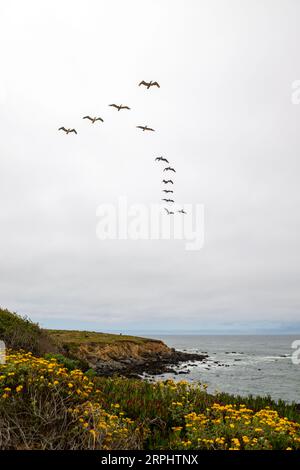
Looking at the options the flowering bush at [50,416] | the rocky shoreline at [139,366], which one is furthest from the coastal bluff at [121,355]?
the flowering bush at [50,416]

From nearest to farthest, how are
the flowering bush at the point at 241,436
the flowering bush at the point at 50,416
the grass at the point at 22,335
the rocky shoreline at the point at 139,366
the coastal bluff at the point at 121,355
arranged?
the flowering bush at the point at 50,416, the flowering bush at the point at 241,436, the grass at the point at 22,335, the rocky shoreline at the point at 139,366, the coastal bluff at the point at 121,355

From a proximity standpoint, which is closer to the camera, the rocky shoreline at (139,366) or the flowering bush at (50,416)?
the flowering bush at (50,416)

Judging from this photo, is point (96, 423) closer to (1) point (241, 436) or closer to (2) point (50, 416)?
(2) point (50, 416)

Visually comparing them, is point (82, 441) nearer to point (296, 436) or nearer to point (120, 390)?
point (296, 436)

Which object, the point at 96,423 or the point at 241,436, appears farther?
the point at 241,436

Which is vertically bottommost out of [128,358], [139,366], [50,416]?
[139,366]

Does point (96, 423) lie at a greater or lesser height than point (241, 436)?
greater

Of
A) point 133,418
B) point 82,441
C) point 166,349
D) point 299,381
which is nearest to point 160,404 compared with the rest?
point 133,418

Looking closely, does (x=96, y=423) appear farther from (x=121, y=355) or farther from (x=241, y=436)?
(x=121, y=355)

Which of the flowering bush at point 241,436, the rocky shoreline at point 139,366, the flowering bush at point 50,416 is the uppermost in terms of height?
the flowering bush at point 50,416

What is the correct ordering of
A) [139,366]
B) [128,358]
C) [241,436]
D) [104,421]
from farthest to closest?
[128,358] → [139,366] → [241,436] → [104,421]

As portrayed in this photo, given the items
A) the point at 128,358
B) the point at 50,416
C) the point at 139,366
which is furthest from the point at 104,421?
the point at 128,358

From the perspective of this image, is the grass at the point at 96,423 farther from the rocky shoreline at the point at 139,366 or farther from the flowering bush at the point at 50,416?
the rocky shoreline at the point at 139,366

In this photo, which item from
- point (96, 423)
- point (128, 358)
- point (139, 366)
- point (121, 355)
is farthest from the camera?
point (121, 355)
